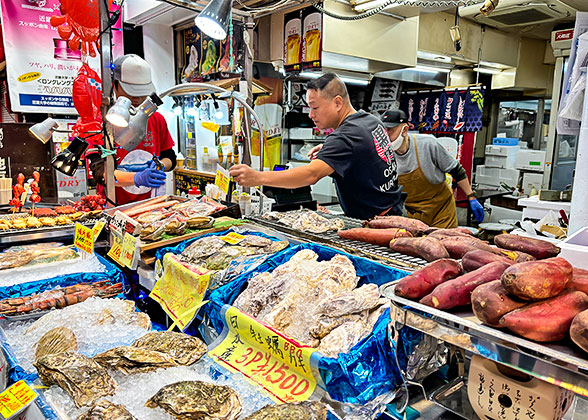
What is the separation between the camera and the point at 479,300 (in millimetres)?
907

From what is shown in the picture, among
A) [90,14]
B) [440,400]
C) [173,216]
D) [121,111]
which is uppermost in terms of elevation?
[90,14]

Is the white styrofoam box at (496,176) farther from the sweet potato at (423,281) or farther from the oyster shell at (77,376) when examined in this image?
the oyster shell at (77,376)

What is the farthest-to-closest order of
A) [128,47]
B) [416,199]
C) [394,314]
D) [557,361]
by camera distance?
[128,47], [416,199], [394,314], [557,361]

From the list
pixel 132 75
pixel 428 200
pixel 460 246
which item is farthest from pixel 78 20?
pixel 428 200

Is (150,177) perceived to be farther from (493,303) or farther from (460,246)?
(493,303)

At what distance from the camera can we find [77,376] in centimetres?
130

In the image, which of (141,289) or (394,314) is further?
(141,289)

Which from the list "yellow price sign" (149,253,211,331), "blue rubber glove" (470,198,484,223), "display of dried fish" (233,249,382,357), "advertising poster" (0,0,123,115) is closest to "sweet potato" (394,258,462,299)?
"display of dried fish" (233,249,382,357)

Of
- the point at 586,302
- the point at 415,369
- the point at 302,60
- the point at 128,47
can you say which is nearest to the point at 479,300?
the point at 586,302

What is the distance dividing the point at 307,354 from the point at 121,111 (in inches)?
69.8

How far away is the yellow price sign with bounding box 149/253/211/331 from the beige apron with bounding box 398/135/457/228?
10.8 feet

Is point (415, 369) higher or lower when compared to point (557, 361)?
lower

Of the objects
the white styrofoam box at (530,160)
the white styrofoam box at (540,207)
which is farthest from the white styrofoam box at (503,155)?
the white styrofoam box at (540,207)

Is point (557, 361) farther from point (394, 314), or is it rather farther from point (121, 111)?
point (121, 111)
